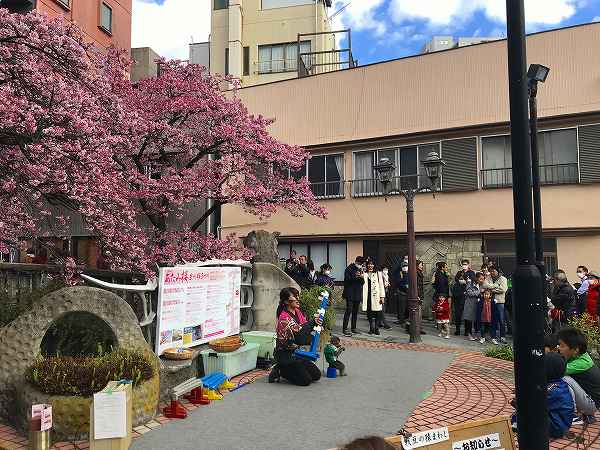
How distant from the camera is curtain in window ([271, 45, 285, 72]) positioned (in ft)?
96.4

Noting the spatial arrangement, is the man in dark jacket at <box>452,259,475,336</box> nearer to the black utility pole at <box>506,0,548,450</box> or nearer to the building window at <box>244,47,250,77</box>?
the black utility pole at <box>506,0,548,450</box>

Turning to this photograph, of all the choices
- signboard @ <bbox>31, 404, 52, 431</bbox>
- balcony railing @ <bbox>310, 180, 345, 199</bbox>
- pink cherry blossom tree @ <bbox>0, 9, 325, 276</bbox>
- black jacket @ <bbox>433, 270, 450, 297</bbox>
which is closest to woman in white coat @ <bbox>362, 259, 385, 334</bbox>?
black jacket @ <bbox>433, 270, 450, 297</bbox>

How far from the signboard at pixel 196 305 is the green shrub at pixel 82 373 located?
140 cm

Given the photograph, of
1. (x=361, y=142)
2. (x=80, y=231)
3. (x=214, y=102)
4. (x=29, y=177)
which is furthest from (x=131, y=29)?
(x=29, y=177)

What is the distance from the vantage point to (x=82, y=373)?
5520 mm

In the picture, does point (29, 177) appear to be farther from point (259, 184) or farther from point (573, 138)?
point (573, 138)

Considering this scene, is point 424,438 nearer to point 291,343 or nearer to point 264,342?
point 291,343

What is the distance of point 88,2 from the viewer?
2234 cm

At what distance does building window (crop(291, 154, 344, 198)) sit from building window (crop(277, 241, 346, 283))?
1.90 metres

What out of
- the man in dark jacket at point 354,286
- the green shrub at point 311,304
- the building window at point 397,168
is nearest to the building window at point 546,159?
the building window at point 397,168

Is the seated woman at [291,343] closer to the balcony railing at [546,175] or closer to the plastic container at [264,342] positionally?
the plastic container at [264,342]

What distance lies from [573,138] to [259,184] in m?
10.0

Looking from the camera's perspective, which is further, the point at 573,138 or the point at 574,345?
the point at 573,138

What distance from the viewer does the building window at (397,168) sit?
1748 cm
